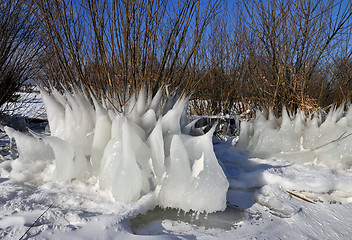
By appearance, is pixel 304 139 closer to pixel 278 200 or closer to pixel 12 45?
pixel 278 200

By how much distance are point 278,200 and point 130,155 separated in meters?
0.77

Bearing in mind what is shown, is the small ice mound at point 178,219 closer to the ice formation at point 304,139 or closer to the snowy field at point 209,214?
the snowy field at point 209,214

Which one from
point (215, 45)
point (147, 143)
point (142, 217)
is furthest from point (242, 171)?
point (215, 45)

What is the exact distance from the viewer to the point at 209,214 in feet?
3.92

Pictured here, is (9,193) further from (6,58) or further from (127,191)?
(6,58)

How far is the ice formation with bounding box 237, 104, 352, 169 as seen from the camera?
1.94 meters

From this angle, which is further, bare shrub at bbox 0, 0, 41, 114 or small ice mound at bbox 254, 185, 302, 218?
bare shrub at bbox 0, 0, 41, 114

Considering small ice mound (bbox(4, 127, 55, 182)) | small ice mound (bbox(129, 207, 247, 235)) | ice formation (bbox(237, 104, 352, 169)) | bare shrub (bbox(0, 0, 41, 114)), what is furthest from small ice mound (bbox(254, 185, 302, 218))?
bare shrub (bbox(0, 0, 41, 114))

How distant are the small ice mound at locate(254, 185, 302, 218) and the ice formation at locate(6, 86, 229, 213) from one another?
262 millimetres

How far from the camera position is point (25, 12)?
249cm

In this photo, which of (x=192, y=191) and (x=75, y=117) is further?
(x=75, y=117)

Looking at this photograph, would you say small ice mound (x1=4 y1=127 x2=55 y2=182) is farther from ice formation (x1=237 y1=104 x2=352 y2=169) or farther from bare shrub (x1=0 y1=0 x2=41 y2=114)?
ice formation (x1=237 y1=104 x2=352 y2=169)

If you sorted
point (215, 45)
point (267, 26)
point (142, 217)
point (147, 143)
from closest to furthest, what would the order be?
point (142, 217), point (147, 143), point (267, 26), point (215, 45)

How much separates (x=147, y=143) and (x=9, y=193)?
652mm
